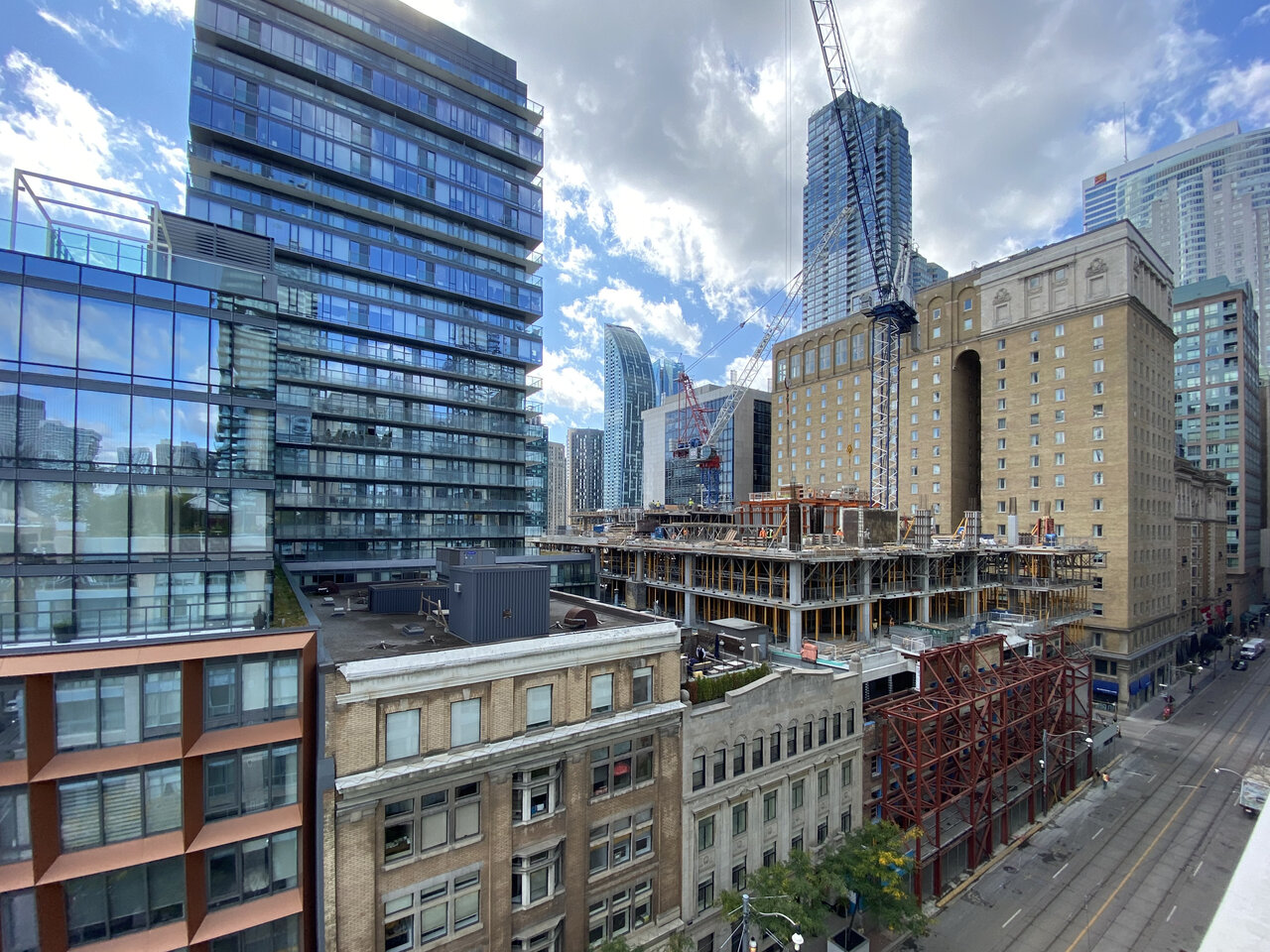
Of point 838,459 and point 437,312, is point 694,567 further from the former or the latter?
point 838,459

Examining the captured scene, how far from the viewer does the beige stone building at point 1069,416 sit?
66438 millimetres

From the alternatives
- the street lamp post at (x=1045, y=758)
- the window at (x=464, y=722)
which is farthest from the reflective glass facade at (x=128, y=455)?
the street lamp post at (x=1045, y=758)

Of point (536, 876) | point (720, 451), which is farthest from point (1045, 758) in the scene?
point (720, 451)

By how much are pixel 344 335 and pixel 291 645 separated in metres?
47.0

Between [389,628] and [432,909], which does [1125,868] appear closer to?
[432,909]

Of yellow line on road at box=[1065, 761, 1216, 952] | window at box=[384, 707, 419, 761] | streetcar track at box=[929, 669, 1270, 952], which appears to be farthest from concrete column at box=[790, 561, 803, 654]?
window at box=[384, 707, 419, 761]

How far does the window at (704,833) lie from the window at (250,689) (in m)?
19.0

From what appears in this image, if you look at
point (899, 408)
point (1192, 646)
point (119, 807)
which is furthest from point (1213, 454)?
point (119, 807)

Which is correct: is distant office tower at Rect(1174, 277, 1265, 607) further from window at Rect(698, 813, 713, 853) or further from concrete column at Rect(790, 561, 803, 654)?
window at Rect(698, 813, 713, 853)

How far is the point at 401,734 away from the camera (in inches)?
798

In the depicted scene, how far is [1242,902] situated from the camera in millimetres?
5879

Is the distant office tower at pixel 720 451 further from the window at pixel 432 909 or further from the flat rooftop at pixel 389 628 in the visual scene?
the window at pixel 432 909

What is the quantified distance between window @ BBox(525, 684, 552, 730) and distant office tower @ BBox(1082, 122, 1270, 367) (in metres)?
234

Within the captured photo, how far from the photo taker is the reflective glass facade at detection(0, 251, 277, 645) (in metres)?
18.7
